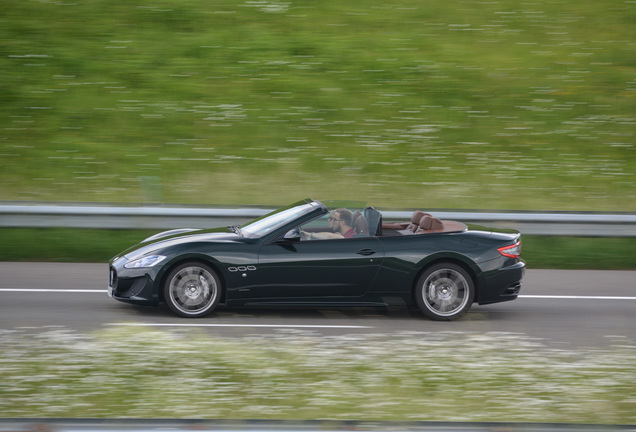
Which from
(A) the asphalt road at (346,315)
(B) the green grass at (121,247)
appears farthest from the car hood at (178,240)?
(B) the green grass at (121,247)

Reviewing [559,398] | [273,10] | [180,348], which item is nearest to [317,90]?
[273,10]

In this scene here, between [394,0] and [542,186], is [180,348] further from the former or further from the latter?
[394,0]

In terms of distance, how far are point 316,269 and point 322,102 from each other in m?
7.49

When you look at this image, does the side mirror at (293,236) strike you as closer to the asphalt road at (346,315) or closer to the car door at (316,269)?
the car door at (316,269)

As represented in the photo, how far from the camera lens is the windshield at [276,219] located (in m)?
7.93

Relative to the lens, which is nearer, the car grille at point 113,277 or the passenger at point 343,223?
the car grille at point 113,277

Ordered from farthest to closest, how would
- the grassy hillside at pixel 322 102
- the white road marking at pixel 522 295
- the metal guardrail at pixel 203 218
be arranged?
the grassy hillside at pixel 322 102, the metal guardrail at pixel 203 218, the white road marking at pixel 522 295

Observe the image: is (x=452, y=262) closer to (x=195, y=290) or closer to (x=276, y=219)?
(x=276, y=219)

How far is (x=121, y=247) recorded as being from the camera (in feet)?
35.0

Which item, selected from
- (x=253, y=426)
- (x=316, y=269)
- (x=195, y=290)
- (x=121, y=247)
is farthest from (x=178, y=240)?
(x=253, y=426)

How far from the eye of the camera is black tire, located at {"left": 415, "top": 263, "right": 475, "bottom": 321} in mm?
7840

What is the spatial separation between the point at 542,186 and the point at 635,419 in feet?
28.3

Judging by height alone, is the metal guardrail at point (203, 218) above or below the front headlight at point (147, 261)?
above

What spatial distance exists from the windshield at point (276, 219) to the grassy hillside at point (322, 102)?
3754 mm
